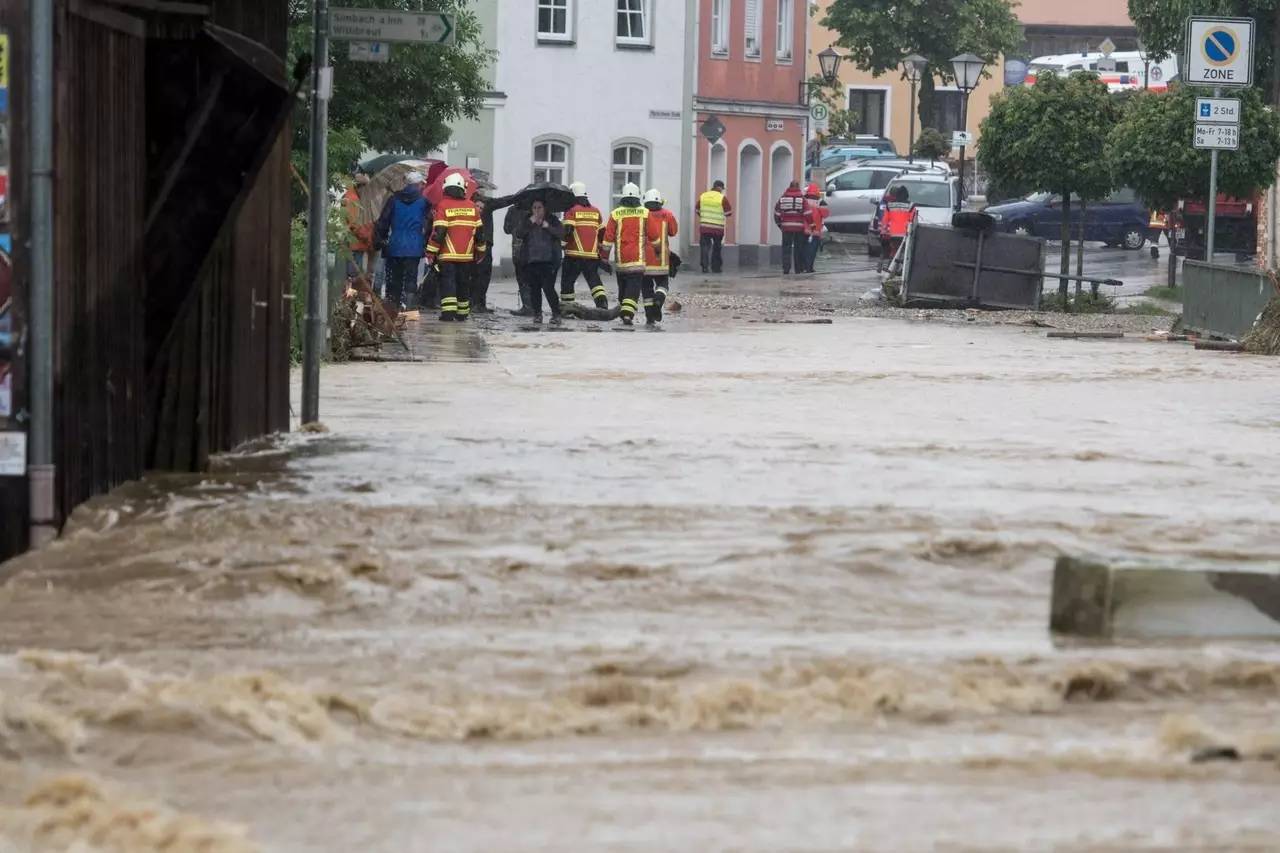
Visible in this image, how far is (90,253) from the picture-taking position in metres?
10.3

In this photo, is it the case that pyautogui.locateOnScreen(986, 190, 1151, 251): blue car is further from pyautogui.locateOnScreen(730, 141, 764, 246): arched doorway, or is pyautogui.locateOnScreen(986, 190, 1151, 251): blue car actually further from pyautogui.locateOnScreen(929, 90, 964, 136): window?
pyautogui.locateOnScreen(929, 90, 964, 136): window

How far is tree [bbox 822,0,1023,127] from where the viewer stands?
227 feet

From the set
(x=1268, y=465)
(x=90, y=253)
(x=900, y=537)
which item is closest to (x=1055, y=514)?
(x=900, y=537)

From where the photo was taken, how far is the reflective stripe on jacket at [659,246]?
31047 mm

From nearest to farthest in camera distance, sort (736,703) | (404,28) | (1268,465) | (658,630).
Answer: (736,703)
(658,630)
(1268,465)
(404,28)

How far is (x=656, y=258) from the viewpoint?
A: 31.2 meters

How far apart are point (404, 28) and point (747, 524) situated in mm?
5356

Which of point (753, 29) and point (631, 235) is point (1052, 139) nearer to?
point (631, 235)

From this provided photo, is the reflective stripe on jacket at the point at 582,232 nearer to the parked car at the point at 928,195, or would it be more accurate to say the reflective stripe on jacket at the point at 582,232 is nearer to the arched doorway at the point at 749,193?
the parked car at the point at 928,195

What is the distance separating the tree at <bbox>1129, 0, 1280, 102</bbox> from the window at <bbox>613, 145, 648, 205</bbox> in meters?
12.1

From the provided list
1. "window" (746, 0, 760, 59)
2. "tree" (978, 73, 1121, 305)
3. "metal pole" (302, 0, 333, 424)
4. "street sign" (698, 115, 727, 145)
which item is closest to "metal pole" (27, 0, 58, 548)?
"metal pole" (302, 0, 333, 424)

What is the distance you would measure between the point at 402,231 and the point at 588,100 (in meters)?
21.1

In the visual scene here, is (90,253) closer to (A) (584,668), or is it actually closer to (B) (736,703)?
(A) (584,668)

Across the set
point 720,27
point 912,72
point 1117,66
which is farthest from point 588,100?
point 1117,66
